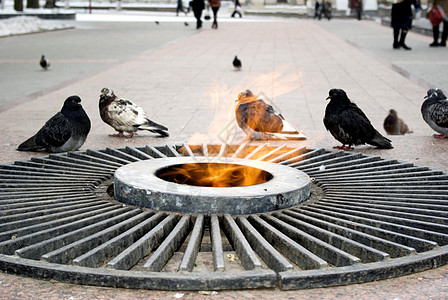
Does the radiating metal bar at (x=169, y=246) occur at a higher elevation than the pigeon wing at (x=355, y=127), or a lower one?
lower

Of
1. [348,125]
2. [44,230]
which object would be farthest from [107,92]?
[44,230]

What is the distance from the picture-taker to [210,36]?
74.3ft

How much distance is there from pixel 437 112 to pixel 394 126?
2.73 ft

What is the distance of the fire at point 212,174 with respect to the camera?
4168 mm

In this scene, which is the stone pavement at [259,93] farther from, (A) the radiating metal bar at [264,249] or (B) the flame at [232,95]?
(A) the radiating metal bar at [264,249]

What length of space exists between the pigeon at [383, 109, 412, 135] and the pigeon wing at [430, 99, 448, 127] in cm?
71

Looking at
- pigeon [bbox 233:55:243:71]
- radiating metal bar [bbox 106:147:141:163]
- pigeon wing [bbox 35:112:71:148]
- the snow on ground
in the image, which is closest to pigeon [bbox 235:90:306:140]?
radiating metal bar [bbox 106:147:141:163]

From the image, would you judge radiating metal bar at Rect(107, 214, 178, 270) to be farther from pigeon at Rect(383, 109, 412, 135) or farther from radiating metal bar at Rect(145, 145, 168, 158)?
pigeon at Rect(383, 109, 412, 135)

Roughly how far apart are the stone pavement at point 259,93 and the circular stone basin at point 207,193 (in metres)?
0.87

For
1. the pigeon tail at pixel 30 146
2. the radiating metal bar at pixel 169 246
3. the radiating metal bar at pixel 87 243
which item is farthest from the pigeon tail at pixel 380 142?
the pigeon tail at pixel 30 146

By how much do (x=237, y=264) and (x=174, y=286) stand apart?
0.49m

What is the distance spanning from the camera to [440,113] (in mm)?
5934

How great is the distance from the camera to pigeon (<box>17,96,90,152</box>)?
5.11m

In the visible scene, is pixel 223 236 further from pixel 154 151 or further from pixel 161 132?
pixel 161 132
